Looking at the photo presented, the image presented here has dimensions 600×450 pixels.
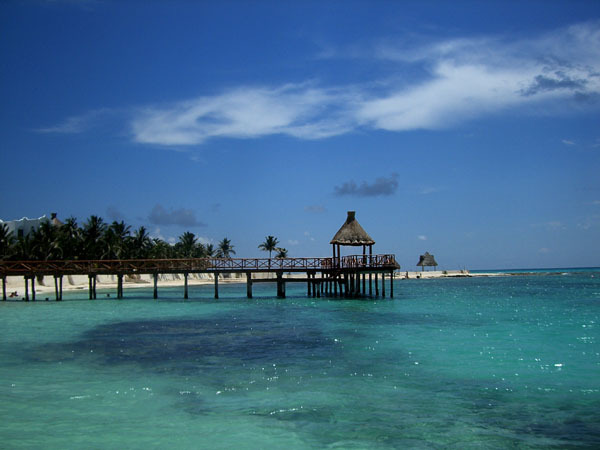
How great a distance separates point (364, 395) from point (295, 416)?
2.26 metres

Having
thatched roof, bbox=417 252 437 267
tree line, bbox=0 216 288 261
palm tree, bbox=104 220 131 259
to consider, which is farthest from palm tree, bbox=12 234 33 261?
thatched roof, bbox=417 252 437 267

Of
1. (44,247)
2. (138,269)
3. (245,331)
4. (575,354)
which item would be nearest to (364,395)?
(575,354)

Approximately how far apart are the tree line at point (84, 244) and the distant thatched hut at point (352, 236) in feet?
116

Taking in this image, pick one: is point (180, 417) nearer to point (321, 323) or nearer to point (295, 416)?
point (295, 416)

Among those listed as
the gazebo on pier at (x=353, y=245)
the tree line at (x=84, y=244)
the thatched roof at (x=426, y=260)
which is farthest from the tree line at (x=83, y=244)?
the thatched roof at (x=426, y=260)

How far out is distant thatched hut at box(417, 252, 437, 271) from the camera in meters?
138

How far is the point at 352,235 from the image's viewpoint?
146 ft

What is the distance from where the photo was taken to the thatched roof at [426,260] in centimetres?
13838

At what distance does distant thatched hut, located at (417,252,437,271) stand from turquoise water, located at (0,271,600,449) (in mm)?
114363

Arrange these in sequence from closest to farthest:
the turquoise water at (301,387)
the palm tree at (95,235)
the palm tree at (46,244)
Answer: the turquoise water at (301,387)
the palm tree at (46,244)
the palm tree at (95,235)

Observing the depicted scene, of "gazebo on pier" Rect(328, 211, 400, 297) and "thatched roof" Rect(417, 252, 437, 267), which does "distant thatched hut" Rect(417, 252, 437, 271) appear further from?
"gazebo on pier" Rect(328, 211, 400, 297)

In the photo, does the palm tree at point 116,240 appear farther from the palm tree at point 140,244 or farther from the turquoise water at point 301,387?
the turquoise water at point 301,387

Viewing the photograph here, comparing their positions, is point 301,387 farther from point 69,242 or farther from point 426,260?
point 426,260

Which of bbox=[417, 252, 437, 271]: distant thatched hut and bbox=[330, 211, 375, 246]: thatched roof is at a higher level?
bbox=[330, 211, 375, 246]: thatched roof
